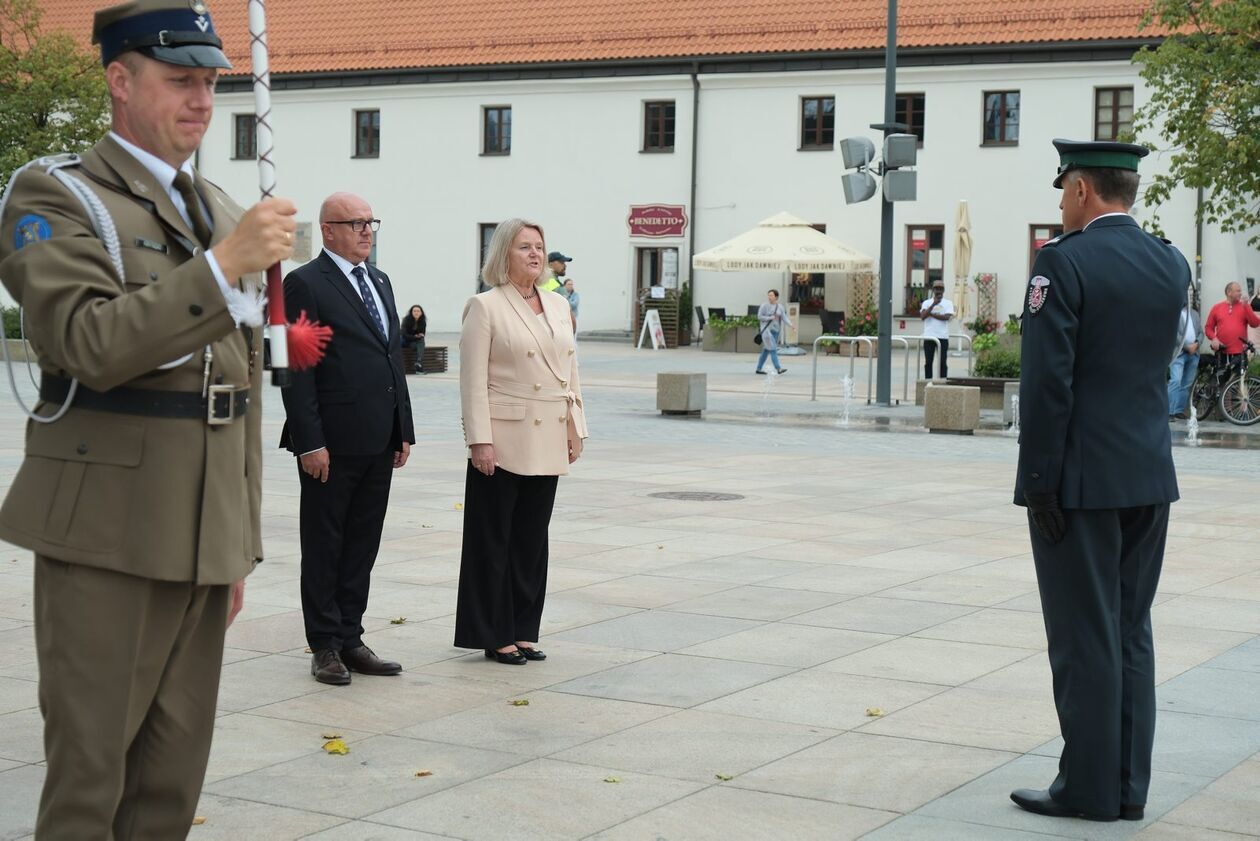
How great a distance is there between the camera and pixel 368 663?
7047 mm

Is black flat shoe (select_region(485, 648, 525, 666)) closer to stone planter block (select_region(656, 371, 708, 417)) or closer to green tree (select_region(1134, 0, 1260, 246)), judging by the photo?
stone planter block (select_region(656, 371, 708, 417))

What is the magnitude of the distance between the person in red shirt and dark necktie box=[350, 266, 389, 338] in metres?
16.8

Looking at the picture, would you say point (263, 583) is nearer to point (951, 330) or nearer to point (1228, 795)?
point (1228, 795)

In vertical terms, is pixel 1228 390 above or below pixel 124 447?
below

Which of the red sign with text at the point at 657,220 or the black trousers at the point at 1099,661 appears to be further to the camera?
the red sign with text at the point at 657,220

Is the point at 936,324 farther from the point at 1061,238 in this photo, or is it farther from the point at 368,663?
the point at 1061,238

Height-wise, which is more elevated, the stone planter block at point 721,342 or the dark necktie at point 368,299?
the dark necktie at point 368,299

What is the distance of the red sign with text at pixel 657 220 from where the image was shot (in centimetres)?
4478

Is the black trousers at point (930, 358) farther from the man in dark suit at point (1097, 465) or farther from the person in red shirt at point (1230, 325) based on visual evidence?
the man in dark suit at point (1097, 465)

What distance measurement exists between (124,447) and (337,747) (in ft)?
8.19

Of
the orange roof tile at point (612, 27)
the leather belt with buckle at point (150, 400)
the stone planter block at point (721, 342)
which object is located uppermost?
the orange roof tile at point (612, 27)

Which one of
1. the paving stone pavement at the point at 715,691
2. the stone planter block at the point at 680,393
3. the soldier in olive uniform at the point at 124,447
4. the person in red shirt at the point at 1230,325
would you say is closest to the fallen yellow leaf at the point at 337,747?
the paving stone pavement at the point at 715,691

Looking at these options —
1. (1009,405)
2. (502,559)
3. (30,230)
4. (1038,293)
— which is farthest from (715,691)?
(1009,405)

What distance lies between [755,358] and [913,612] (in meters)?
30.9
